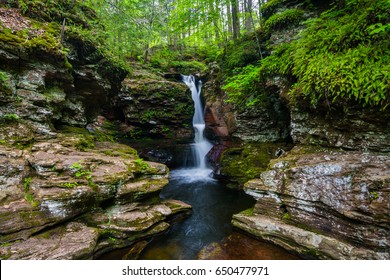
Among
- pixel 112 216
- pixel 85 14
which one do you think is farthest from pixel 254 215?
pixel 85 14

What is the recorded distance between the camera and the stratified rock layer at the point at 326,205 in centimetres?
378

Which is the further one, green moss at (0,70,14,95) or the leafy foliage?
green moss at (0,70,14,95)

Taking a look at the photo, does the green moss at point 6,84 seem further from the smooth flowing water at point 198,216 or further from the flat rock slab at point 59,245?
the smooth flowing water at point 198,216

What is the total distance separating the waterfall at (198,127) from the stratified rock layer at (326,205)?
6788 millimetres

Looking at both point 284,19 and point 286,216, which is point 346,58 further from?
point 284,19

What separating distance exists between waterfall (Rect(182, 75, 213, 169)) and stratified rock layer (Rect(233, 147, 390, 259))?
6788 millimetres

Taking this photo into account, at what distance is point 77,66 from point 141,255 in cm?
660

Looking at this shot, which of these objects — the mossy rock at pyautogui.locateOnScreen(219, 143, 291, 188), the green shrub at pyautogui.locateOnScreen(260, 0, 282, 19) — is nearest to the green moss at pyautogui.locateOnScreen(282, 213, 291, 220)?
the mossy rock at pyautogui.locateOnScreen(219, 143, 291, 188)

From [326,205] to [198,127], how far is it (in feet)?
34.8

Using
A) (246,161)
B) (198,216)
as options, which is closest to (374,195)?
(198,216)

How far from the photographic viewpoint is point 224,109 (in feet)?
39.9

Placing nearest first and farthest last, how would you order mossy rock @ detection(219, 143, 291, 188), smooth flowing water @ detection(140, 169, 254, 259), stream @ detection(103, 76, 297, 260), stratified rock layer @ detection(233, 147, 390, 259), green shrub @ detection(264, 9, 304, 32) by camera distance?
stratified rock layer @ detection(233, 147, 390, 259) < stream @ detection(103, 76, 297, 260) < smooth flowing water @ detection(140, 169, 254, 259) < green shrub @ detection(264, 9, 304, 32) < mossy rock @ detection(219, 143, 291, 188)

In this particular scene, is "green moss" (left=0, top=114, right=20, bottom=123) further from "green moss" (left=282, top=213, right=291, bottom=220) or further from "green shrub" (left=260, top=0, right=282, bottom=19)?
"green shrub" (left=260, top=0, right=282, bottom=19)

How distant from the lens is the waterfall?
41.1 feet
